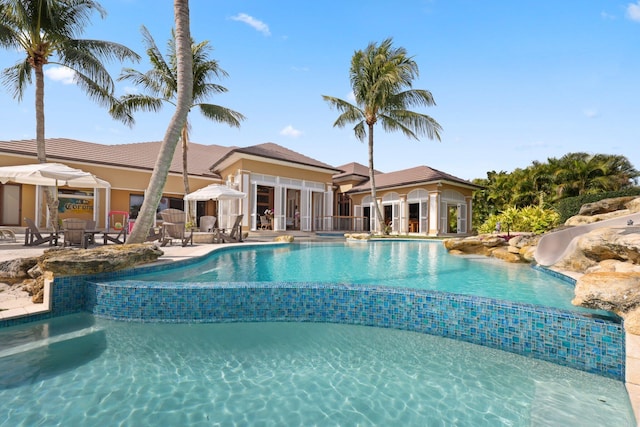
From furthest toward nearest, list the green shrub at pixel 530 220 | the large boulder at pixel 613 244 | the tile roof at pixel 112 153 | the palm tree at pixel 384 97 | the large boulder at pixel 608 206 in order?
the palm tree at pixel 384 97
the tile roof at pixel 112 153
the green shrub at pixel 530 220
the large boulder at pixel 608 206
the large boulder at pixel 613 244

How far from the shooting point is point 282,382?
286 centimetres

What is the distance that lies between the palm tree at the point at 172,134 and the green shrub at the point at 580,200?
17.0m

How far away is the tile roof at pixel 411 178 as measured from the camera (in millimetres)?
20156

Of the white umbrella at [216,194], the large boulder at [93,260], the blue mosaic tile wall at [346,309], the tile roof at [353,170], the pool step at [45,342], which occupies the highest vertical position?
the tile roof at [353,170]

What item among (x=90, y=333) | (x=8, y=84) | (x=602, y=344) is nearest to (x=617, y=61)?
(x=602, y=344)

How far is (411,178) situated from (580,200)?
30.1 feet

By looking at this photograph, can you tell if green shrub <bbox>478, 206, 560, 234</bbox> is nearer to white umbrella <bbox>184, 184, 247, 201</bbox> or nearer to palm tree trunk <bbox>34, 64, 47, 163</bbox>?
white umbrella <bbox>184, 184, 247, 201</bbox>

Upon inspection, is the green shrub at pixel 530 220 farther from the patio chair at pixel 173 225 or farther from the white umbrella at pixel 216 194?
the patio chair at pixel 173 225

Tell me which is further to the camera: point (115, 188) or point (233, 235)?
point (115, 188)

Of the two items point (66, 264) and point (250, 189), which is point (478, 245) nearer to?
point (66, 264)

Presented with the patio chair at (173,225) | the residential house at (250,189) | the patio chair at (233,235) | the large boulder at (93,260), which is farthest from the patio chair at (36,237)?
the residential house at (250,189)

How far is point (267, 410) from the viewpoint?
8.03 feet

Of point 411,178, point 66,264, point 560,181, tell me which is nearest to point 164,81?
point 66,264

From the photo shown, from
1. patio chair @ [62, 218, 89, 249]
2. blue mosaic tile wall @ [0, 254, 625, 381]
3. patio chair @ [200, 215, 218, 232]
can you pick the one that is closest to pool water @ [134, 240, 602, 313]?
blue mosaic tile wall @ [0, 254, 625, 381]
